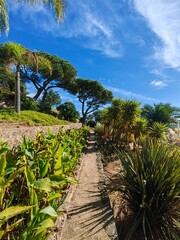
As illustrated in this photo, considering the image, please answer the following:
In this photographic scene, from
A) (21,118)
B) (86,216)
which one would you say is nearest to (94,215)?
(86,216)

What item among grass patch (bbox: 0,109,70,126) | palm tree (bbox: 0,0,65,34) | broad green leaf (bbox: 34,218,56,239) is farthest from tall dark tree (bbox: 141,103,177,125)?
broad green leaf (bbox: 34,218,56,239)

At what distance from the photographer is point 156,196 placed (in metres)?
2.92

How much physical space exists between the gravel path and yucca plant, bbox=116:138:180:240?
440 millimetres

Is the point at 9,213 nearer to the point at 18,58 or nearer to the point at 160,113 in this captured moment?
the point at 18,58

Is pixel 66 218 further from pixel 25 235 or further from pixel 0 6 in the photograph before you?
pixel 0 6

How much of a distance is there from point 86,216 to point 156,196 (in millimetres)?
1082

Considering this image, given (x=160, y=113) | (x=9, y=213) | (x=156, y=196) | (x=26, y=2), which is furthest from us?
(x=160, y=113)

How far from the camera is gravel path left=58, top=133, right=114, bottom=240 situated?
7.47 feet

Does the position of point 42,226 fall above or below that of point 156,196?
above

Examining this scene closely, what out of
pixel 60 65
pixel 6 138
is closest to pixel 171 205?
pixel 6 138

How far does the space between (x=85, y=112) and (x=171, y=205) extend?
32.5m

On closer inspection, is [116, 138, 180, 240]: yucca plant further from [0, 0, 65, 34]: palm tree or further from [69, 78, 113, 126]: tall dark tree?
[69, 78, 113, 126]: tall dark tree

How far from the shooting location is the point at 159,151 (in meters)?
3.34

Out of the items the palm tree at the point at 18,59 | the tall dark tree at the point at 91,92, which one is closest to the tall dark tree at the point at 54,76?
the tall dark tree at the point at 91,92
